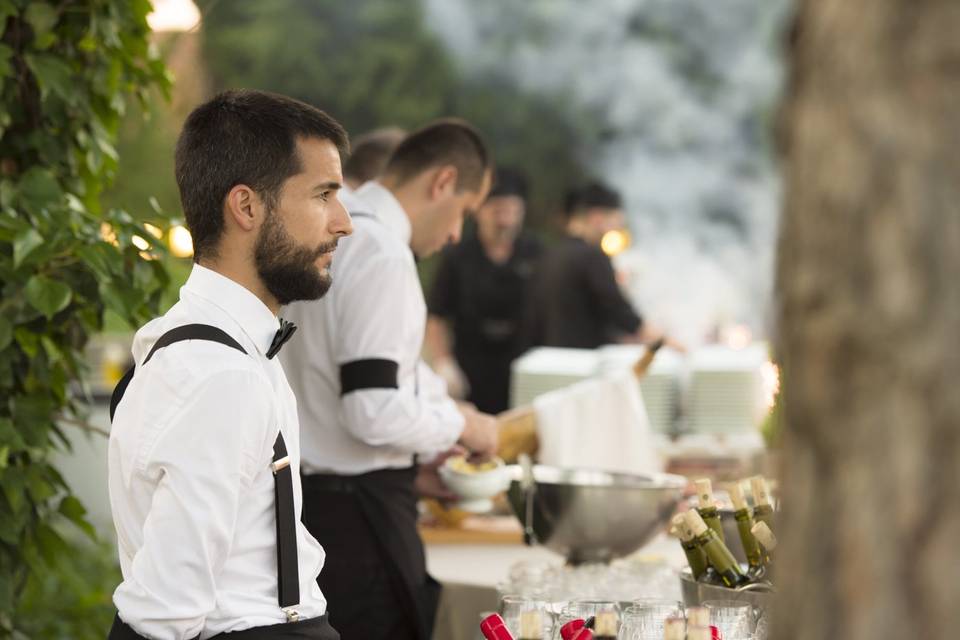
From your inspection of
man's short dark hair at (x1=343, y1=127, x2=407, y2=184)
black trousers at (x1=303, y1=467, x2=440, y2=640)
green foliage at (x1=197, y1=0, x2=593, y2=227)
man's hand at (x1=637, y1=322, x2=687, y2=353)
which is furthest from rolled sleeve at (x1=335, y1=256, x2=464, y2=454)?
green foliage at (x1=197, y1=0, x2=593, y2=227)

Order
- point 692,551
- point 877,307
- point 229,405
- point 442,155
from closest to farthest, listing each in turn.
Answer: point 877,307 → point 229,405 → point 692,551 → point 442,155

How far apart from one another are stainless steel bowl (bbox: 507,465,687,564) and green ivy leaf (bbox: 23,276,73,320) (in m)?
1.22

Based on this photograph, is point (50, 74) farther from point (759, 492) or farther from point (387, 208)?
point (759, 492)

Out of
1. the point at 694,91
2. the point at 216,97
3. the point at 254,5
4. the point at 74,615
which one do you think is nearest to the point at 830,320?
the point at 216,97

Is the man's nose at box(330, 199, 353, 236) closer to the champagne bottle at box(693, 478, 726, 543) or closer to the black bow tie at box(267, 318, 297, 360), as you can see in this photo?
the black bow tie at box(267, 318, 297, 360)

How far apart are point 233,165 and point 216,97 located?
163 mm

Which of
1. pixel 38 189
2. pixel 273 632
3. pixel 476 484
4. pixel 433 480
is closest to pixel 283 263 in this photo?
pixel 273 632

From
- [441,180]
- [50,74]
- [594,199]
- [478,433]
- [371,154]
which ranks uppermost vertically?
[594,199]

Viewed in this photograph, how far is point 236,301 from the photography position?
1.77 meters

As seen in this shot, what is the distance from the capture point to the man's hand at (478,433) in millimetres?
3043

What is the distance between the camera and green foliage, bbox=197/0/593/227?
13.9m

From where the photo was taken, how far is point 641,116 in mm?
12539

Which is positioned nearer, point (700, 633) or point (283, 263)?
point (700, 633)

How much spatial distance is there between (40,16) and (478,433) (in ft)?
4.35
